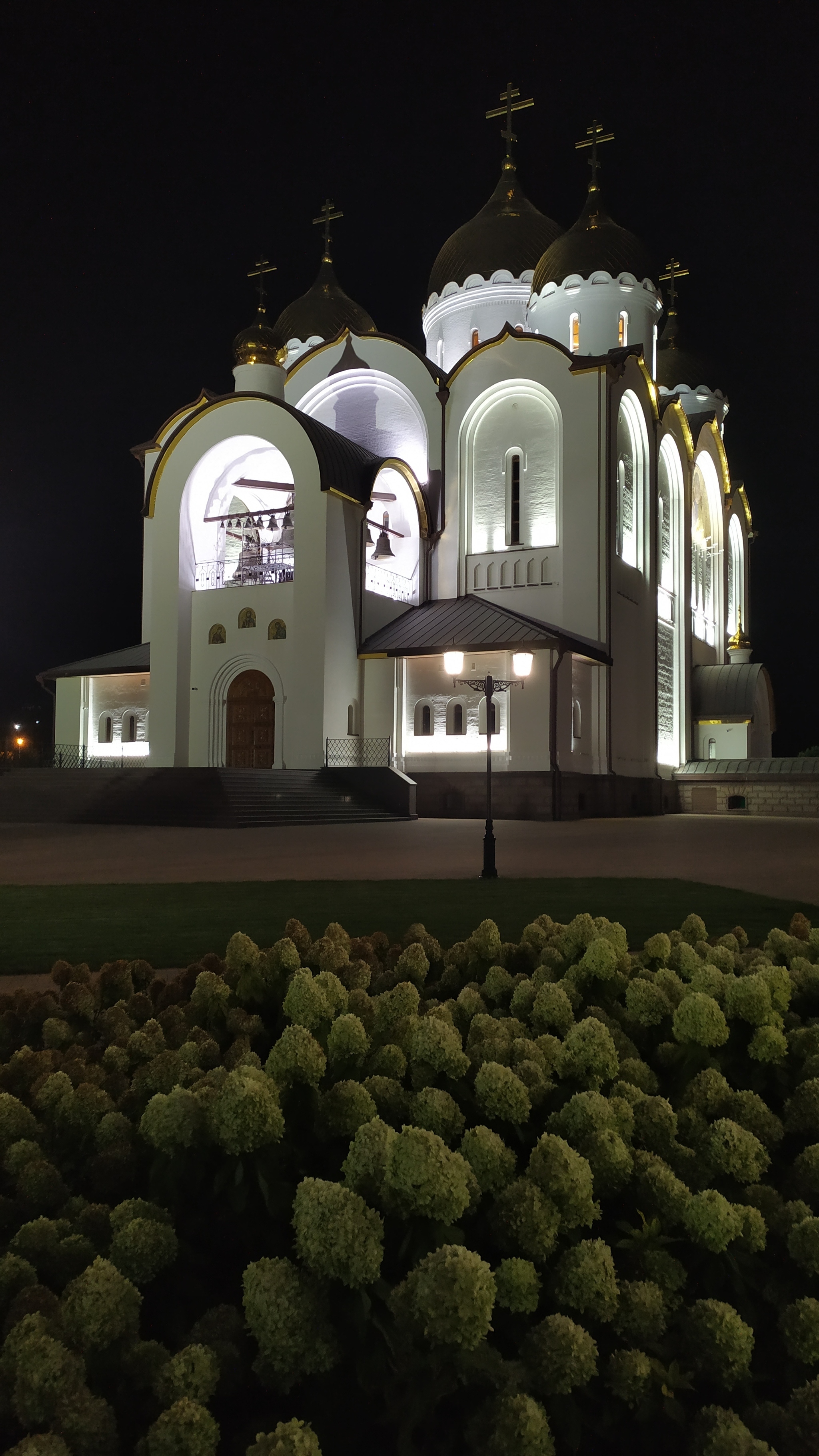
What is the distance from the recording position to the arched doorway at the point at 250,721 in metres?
27.4

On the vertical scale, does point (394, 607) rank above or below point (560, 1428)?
above

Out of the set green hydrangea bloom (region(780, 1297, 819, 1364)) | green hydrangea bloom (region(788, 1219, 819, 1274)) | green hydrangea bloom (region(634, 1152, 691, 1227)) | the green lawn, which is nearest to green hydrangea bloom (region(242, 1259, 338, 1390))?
green hydrangea bloom (region(634, 1152, 691, 1227))

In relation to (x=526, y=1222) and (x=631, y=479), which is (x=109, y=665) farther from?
(x=526, y=1222)

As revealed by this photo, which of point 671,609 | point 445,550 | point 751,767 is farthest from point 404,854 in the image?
point 671,609

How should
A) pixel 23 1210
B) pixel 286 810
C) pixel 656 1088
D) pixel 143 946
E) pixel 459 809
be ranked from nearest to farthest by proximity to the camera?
1. pixel 23 1210
2. pixel 656 1088
3. pixel 143 946
4. pixel 286 810
5. pixel 459 809

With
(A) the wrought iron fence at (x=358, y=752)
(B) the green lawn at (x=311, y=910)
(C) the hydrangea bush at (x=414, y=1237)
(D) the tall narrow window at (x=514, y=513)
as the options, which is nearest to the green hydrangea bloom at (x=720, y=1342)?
(C) the hydrangea bush at (x=414, y=1237)

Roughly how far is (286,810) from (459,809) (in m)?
5.54

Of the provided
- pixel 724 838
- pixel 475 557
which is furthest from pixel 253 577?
pixel 724 838

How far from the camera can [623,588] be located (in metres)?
29.1

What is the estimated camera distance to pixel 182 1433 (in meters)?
1.67

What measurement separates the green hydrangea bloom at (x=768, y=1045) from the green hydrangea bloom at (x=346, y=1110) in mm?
1277

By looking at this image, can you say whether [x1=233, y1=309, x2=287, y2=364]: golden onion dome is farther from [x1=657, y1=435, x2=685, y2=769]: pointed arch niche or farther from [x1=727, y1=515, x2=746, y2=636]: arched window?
[x1=727, y1=515, x2=746, y2=636]: arched window

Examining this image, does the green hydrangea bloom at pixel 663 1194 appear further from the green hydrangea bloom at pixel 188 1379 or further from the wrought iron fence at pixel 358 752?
the wrought iron fence at pixel 358 752

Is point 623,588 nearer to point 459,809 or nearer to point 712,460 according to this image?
point 459,809
